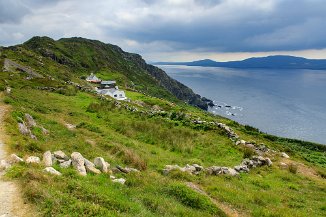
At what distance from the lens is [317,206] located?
1808 centimetres

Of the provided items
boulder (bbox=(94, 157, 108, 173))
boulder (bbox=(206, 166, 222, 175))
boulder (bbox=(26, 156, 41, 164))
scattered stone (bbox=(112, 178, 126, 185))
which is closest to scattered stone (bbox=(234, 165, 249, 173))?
boulder (bbox=(206, 166, 222, 175))

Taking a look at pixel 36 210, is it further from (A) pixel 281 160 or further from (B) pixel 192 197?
(A) pixel 281 160

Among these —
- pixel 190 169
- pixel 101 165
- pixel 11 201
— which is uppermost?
pixel 11 201

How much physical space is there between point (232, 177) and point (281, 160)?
34.5 feet

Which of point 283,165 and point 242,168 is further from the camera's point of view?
point 283,165

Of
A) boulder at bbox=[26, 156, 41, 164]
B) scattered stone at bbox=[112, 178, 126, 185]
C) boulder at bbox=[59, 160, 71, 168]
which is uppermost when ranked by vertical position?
boulder at bbox=[26, 156, 41, 164]

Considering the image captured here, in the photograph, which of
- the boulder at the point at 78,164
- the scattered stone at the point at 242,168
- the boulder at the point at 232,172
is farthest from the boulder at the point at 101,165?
the scattered stone at the point at 242,168

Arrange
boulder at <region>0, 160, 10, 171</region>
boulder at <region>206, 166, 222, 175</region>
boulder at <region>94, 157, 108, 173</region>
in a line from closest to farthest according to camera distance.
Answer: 1. boulder at <region>0, 160, 10, 171</region>
2. boulder at <region>94, 157, 108, 173</region>
3. boulder at <region>206, 166, 222, 175</region>

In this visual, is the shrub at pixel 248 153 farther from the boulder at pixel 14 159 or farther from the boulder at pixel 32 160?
the boulder at pixel 14 159

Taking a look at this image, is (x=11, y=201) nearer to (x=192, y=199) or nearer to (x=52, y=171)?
(x=52, y=171)

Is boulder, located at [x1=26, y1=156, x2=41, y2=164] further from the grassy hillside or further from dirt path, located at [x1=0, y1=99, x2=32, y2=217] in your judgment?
dirt path, located at [x1=0, y1=99, x2=32, y2=217]

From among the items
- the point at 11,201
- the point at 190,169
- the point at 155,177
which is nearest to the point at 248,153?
the point at 190,169

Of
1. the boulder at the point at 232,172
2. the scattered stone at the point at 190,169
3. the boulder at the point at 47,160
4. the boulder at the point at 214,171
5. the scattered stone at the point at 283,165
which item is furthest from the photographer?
the scattered stone at the point at 283,165

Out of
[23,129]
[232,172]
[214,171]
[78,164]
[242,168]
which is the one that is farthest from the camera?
[242,168]
